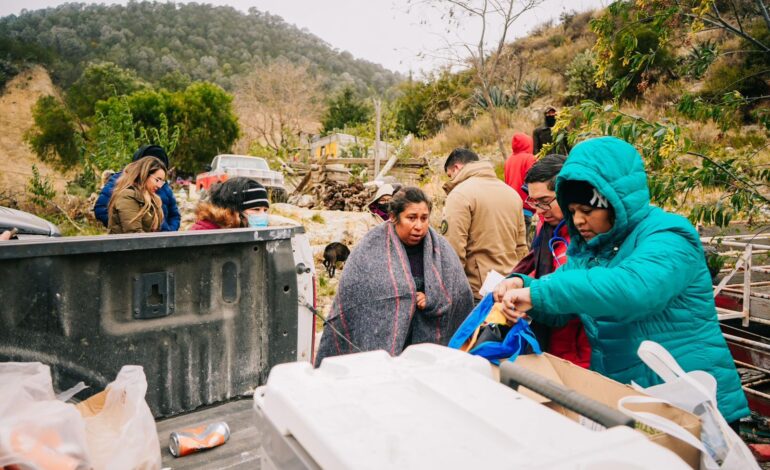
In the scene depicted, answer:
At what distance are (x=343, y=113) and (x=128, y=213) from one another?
111 ft

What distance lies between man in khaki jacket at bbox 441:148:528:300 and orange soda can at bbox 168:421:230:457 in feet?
7.18

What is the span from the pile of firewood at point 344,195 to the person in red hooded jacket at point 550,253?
10292mm

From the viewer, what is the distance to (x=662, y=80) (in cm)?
2161

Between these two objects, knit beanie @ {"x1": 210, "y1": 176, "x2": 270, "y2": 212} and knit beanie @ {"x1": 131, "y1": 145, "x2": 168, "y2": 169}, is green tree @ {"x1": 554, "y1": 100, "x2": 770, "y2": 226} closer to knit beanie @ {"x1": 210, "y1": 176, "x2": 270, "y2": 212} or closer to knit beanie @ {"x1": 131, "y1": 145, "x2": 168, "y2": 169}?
knit beanie @ {"x1": 210, "y1": 176, "x2": 270, "y2": 212}

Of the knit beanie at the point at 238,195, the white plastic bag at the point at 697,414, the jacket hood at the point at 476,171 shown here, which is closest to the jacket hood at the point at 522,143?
the jacket hood at the point at 476,171

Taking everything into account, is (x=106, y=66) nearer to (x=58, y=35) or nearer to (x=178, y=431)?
(x=58, y=35)

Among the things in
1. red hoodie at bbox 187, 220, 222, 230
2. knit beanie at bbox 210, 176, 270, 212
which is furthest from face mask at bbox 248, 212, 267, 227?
red hoodie at bbox 187, 220, 222, 230

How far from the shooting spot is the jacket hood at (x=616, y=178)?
158 centimetres

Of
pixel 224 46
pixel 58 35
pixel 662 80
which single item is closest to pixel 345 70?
pixel 224 46

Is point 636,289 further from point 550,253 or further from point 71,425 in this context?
A: point 71,425

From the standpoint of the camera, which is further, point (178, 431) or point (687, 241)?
point (178, 431)

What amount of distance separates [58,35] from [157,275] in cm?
8092

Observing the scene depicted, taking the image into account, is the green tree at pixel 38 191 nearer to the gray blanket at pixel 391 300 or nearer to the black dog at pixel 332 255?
the black dog at pixel 332 255

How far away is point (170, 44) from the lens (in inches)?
2982
